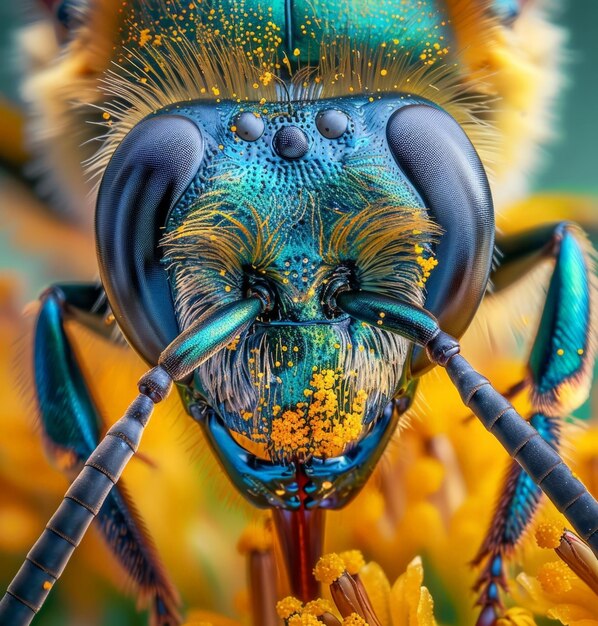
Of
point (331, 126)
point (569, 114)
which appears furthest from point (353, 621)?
point (569, 114)

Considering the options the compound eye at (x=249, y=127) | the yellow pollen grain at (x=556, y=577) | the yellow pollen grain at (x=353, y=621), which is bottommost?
the yellow pollen grain at (x=556, y=577)

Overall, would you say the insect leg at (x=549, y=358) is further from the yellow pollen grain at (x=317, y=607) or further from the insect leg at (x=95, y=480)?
the insect leg at (x=95, y=480)

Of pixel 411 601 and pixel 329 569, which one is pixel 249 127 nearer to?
pixel 329 569

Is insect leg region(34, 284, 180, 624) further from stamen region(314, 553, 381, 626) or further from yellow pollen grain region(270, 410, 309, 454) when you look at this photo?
yellow pollen grain region(270, 410, 309, 454)

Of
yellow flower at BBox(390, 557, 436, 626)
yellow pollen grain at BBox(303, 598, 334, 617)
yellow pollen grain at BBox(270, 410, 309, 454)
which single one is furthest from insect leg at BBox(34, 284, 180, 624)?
yellow pollen grain at BBox(270, 410, 309, 454)

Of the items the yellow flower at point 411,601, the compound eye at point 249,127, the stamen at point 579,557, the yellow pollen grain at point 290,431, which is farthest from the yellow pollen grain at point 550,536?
the compound eye at point 249,127

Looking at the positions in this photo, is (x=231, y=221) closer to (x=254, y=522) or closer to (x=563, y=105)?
(x=254, y=522)
